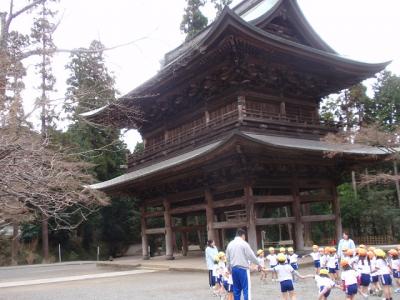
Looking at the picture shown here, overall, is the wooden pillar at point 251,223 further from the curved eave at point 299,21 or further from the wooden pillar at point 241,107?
the curved eave at point 299,21

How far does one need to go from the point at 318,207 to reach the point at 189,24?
20.0 meters

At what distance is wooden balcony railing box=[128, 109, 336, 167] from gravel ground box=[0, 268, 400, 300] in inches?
211

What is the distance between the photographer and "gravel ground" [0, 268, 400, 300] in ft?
34.7

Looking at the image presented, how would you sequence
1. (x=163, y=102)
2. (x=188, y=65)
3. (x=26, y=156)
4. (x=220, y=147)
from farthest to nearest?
1. (x=163, y=102)
2. (x=188, y=65)
3. (x=220, y=147)
4. (x=26, y=156)

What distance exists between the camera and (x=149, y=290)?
39.4 feet

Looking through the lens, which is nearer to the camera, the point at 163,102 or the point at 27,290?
the point at 27,290

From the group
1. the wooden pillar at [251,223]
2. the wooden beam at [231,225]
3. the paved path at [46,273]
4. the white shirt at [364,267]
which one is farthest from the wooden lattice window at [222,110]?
the white shirt at [364,267]

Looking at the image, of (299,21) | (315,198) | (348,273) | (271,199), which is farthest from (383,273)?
(299,21)

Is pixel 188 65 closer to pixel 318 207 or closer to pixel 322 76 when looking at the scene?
pixel 322 76

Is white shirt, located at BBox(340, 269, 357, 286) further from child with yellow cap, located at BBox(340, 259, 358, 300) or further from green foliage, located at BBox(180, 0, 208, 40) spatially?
green foliage, located at BBox(180, 0, 208, 40)

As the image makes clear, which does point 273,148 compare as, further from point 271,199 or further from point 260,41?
point 260,41

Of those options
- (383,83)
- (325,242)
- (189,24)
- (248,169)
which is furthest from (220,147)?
(383,83)

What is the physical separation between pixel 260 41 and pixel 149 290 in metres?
8.87

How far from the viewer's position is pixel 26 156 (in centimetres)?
588
